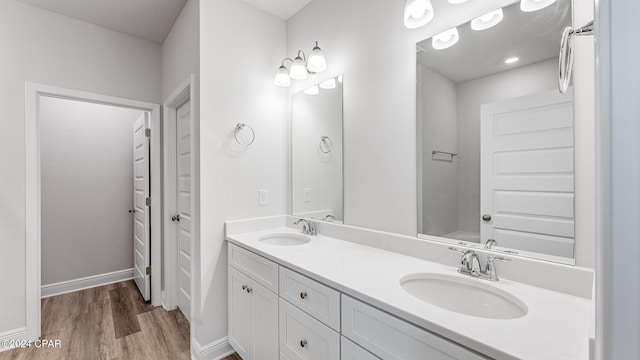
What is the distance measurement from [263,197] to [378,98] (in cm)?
113

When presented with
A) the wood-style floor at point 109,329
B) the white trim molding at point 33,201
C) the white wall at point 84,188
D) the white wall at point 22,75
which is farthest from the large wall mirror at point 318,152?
the white wall at point 84,188

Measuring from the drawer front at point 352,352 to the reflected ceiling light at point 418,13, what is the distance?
4.62 feet

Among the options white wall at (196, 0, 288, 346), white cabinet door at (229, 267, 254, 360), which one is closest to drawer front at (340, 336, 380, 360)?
white cabinet door at (229, 267, 254, 360)

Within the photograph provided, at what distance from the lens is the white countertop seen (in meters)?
0.68

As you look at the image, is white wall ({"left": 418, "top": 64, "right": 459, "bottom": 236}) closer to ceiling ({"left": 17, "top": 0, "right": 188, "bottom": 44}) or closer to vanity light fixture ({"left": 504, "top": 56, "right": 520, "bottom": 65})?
vanity light fixture ({"left": 504, "top": 56, "right": 520, "bottom": 65})

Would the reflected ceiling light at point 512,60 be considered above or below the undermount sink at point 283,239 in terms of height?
above

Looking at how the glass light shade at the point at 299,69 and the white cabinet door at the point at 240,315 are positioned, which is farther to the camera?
the glass light shade at the point at 299,69

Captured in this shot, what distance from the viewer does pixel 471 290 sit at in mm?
1089

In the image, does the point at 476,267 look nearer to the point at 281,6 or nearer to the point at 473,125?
the point at 473,125

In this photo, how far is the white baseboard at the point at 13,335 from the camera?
1999mm

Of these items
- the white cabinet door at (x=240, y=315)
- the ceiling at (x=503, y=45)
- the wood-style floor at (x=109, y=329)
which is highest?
the ceiling at (x=503, y=45)

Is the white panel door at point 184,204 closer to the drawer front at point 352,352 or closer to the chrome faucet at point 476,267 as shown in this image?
the drawer front at point 352,352

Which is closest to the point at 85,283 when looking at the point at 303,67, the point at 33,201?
the point at 33,201

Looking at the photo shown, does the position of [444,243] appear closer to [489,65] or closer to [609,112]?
[489,65]
